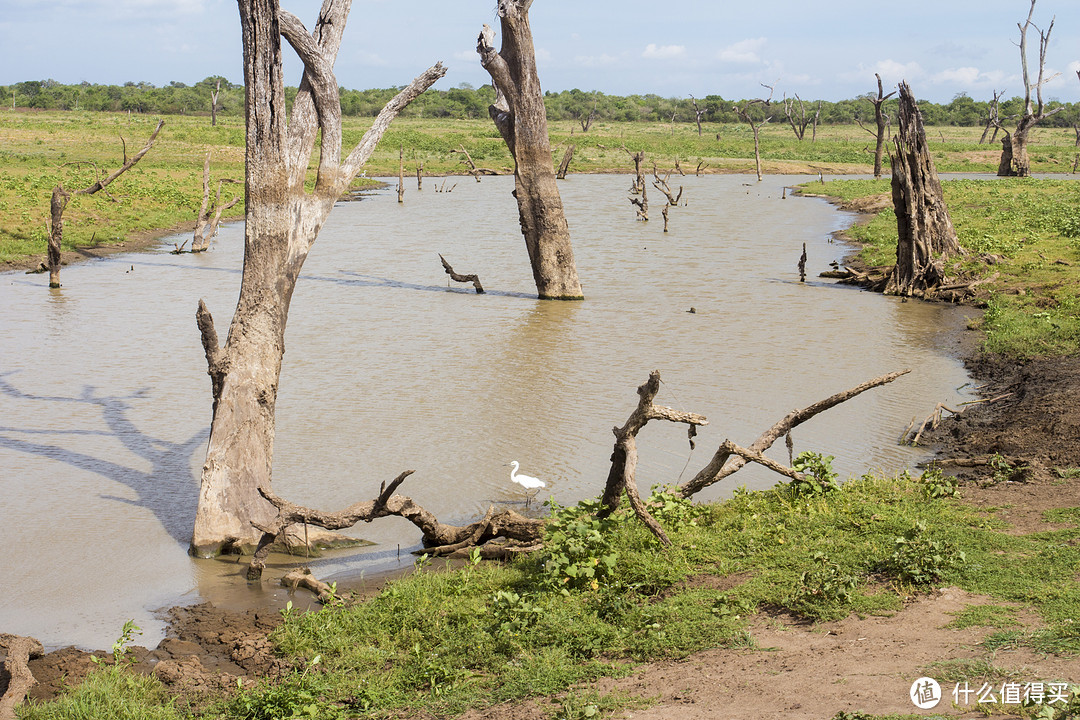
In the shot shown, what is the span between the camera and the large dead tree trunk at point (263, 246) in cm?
713

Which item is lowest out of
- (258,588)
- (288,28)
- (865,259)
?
(258,588)

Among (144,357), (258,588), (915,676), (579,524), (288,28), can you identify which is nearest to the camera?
(915,676)

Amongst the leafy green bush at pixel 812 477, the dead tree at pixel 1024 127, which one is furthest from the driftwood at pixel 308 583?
the dead tree at pixel 1024 127

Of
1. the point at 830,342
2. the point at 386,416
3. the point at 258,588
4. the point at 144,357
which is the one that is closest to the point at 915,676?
the point at 258,588

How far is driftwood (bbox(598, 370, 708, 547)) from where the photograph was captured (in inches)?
227

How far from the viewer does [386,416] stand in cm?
1051

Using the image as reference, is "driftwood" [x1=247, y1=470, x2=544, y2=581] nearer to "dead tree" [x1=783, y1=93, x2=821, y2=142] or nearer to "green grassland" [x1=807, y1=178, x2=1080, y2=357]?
"green grassland" [x1=807, y1=178, x2=1080, y2=357]

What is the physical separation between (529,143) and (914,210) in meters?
7.12

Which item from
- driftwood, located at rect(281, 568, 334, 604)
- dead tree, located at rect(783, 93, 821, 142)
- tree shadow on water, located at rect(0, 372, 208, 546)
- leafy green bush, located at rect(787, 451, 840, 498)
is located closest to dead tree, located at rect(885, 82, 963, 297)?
leafy green bush, located at rect(787, 451, 840, 498)

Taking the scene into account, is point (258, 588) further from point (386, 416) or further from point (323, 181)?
point (386, 416)

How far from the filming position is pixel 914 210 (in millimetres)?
17125

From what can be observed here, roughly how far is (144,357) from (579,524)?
9.21 meters

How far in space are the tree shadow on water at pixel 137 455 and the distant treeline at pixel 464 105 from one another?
70.9 metres

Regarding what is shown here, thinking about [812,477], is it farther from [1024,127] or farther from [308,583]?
[1024,127]
